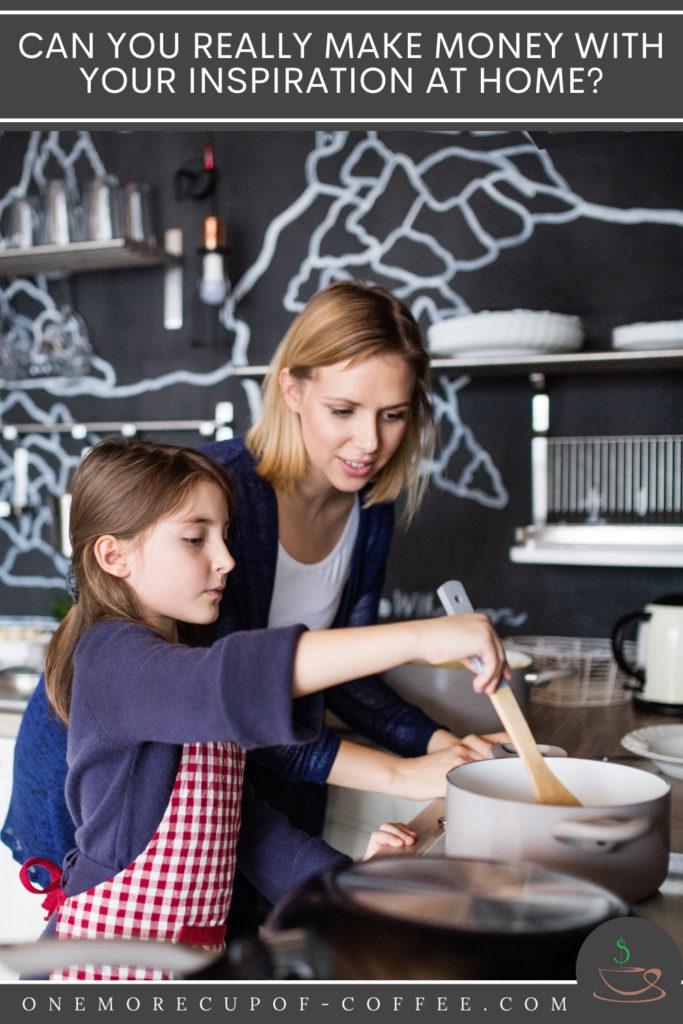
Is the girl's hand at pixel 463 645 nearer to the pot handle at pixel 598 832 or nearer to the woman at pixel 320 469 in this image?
the pot handle at pixel 598 832

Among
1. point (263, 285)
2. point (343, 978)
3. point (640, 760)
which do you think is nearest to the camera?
point (343, 978)

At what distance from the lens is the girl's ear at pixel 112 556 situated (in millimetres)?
1053

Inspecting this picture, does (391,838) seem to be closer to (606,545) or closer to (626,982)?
(626,982)

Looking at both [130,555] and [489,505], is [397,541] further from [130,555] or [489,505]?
[130,555]

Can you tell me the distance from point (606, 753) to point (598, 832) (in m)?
0.71

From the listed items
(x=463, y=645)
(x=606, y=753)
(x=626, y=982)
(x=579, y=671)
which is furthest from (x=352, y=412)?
(x=626, y=982)

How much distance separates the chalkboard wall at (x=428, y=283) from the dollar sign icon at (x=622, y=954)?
68.5 inches

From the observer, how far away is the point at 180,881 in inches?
39.3

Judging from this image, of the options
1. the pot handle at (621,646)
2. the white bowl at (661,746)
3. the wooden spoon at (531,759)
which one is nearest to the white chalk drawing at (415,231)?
the pot handle at (621,646)

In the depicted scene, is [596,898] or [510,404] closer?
[596,898]

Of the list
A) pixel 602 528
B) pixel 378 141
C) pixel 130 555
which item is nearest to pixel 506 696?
pixel 130 555

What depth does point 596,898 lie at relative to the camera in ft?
1.70

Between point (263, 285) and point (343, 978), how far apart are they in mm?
2234

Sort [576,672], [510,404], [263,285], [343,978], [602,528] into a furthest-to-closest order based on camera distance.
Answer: [263,285], [510,404], [602,528], [576,672], [343,978]
